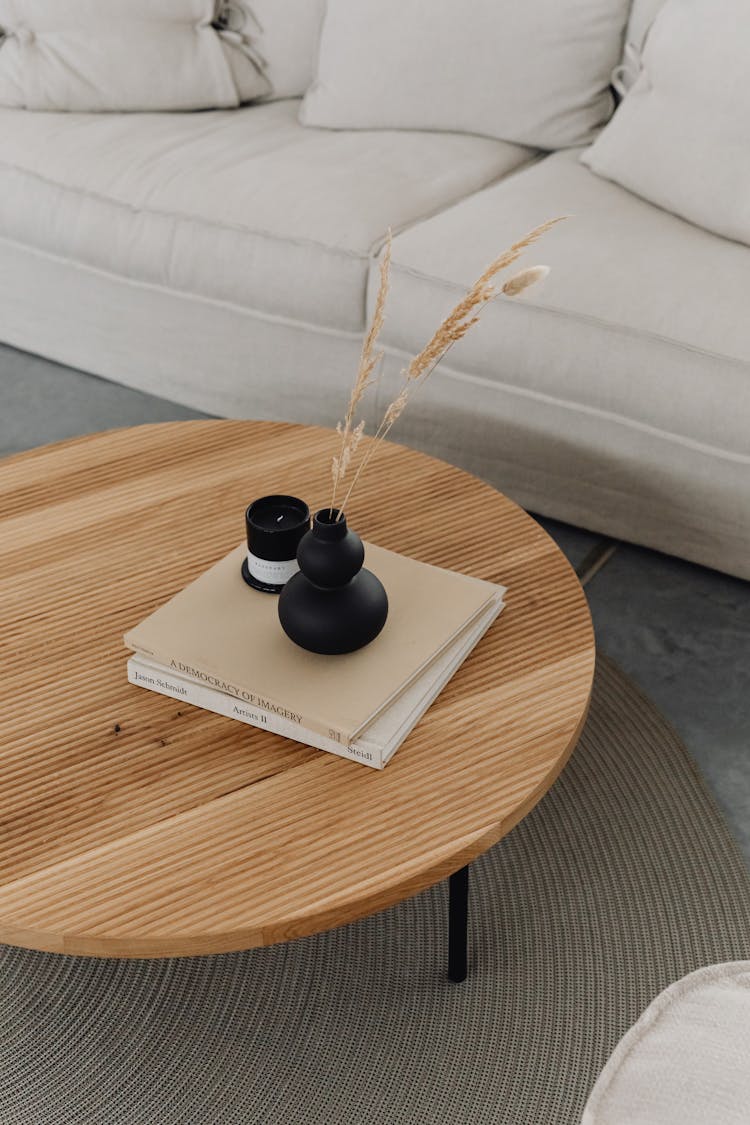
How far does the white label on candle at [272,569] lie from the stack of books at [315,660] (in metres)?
0.02

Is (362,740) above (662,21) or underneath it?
underneath

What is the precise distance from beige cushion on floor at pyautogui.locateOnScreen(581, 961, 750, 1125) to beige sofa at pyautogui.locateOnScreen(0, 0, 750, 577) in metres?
0.92

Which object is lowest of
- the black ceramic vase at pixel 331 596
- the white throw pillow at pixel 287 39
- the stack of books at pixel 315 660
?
the stack of books at pixel 315 660

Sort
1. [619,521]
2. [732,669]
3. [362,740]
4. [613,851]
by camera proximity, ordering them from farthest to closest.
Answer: [619,521], [732,669], [613,851], [362,740]

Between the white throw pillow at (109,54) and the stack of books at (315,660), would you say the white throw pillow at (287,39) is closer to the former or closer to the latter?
the white throw pillow at (109,54)

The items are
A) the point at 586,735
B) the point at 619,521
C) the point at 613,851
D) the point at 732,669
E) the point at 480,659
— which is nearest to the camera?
the point at 480,659

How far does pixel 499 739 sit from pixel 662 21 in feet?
5.14

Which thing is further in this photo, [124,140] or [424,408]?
[124,140]

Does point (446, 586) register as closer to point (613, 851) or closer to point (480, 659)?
point (480, 659)

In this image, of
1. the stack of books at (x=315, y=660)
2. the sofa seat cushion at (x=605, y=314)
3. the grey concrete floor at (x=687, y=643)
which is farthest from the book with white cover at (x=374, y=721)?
the sofa seat cushion at (x=605, y=314)

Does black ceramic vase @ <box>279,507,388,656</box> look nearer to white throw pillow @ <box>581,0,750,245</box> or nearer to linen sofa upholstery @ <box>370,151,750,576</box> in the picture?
linen sofa upholstery @ <box>370,151,750,576</box>

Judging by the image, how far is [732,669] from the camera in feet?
5.57

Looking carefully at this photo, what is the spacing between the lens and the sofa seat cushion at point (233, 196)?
78.7 inches

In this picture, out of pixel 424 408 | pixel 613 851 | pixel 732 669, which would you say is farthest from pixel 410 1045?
pixel 424 408
